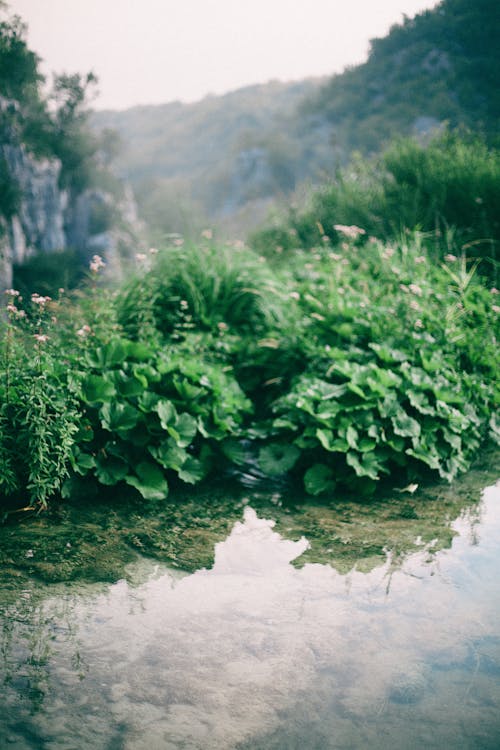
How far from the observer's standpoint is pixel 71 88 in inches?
811

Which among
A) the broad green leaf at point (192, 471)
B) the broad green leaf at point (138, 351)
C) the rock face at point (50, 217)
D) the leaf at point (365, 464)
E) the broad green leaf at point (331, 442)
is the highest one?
the rock face at point (50, 217)

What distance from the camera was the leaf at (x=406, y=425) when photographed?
314 cm

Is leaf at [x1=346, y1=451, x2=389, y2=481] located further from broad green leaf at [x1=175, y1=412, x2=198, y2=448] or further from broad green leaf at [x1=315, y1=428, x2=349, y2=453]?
broad green leaf at [x1=175, y1=412, x2=198, y2=448]

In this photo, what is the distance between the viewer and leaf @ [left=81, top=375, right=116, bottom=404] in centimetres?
297

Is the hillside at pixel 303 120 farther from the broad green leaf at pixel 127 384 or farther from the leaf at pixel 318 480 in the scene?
the leaf at pixel 318 480

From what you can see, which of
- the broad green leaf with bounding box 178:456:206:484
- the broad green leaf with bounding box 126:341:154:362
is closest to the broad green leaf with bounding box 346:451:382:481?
the broad green leaf with bounding box 178:456:206:484

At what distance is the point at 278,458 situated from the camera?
3275mm

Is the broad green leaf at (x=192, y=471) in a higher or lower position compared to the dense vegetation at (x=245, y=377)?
lower

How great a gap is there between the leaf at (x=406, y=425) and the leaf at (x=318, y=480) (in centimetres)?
44

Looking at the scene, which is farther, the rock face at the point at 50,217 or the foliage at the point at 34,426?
the rock face at the point at 50,217

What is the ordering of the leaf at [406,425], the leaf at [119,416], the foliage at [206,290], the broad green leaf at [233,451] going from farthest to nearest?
the foliage at [206,290] → the broad green leaf at [233,451] → the leaf at [406,425] → the leaf at [119,416]

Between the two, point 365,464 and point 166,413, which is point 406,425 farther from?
point 166,413

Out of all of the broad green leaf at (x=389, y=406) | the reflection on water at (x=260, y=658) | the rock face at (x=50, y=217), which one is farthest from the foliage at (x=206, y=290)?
the reflection on water at (x=260, y=658)

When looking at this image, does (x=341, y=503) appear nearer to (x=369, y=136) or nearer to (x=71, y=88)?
(x=369, y=136)
